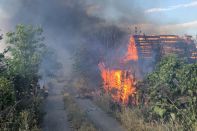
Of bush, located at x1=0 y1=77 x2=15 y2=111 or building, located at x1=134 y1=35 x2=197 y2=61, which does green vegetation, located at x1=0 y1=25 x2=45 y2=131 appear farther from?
building, located at x1=134 y1=35 x2=197 y2=61

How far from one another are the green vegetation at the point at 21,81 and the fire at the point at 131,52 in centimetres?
1203

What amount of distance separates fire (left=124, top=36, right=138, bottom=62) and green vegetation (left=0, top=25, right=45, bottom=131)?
12.0m

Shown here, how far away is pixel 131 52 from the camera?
1543 inches

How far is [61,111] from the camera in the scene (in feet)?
89.0

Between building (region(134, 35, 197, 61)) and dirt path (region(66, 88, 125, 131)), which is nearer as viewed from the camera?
dirt path (region(66, 88, 125, 131))

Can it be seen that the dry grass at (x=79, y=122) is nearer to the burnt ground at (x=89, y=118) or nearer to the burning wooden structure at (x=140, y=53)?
the burnt ground at (x=89, y=118)

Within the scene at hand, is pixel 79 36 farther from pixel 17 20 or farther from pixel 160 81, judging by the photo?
pixel 160 81

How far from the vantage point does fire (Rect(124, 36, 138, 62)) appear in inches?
1488

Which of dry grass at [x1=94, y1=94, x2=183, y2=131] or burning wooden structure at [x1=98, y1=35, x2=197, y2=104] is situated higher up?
burning wooden structure at [x1=98, y1=35, x2=197, y2=104]

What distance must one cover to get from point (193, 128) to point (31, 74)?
14.1 m

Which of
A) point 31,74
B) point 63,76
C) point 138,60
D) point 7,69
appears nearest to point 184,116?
point 7,69

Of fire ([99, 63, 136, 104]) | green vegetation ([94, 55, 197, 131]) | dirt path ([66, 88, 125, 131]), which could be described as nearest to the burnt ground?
dirt path ([66, 88, 125, 131])

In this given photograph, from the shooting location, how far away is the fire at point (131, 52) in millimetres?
37806

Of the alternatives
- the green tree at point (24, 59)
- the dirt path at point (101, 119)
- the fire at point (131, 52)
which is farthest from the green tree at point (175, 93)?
the fire at point (131, 52)
